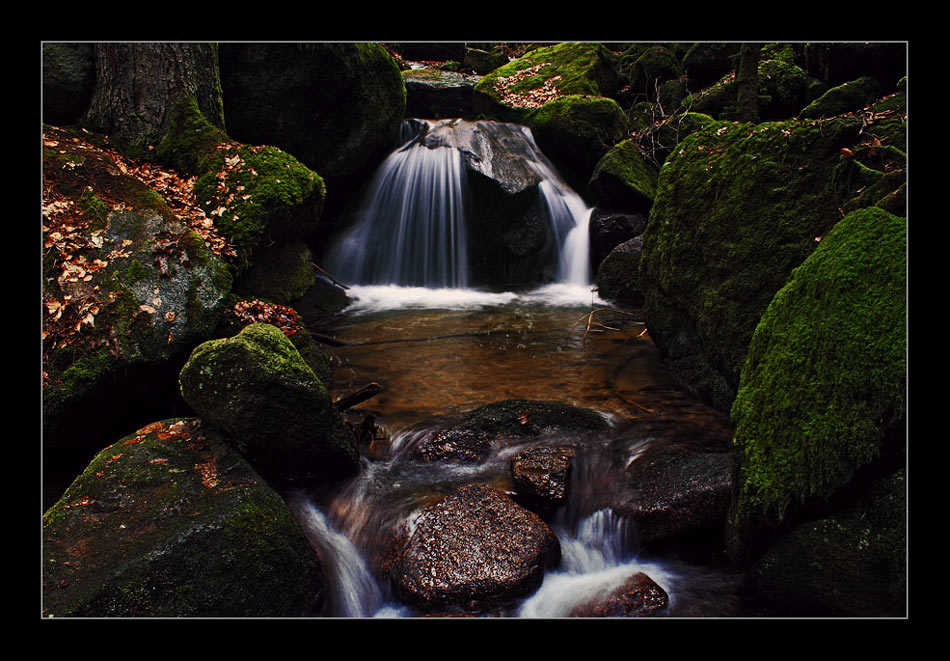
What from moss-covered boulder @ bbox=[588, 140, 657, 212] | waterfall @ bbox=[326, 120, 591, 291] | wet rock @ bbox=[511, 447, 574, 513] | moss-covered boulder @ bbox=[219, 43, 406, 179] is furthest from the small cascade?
moss-covered boulder @ bbox=[588, 140, 657, 212]

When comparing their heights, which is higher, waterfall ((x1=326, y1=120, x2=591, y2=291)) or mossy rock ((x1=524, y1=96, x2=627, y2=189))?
mossy rock ((x1=524, y1=96, x2=627, y2=189))

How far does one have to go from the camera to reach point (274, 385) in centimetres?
361

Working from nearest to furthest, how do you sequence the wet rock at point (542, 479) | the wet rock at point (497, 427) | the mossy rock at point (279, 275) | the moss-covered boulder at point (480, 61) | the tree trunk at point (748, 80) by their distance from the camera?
the wet rock at point (542, 479) < the wet rock at point (497, 427) < the mossy rock at point (279, 275) < the tree trunk at point (748, 80) < the moss-covered boulder at point (480, 61)

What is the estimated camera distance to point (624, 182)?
10719mm

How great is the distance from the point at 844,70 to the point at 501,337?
12131 millimetres

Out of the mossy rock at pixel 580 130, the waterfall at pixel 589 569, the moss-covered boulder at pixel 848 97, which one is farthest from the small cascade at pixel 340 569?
the moss-covered boulder at pixel 848 97

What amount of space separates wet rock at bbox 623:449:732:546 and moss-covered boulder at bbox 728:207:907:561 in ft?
0.82

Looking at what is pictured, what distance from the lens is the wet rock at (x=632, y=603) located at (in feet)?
9.86

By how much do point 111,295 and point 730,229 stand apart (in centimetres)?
526

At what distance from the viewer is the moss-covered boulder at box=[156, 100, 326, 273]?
641cm

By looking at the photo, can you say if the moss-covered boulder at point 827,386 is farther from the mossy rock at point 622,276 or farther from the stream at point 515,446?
the mossy rock at point 622,276

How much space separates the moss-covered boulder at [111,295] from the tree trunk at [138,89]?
1148 millimetres

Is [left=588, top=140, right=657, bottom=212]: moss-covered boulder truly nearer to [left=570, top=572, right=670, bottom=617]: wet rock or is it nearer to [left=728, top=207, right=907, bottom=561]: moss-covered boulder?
[left=728, top=207, right=907, bottom=561]: moss-covered boulder

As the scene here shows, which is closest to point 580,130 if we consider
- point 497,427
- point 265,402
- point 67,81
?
point 67,81
